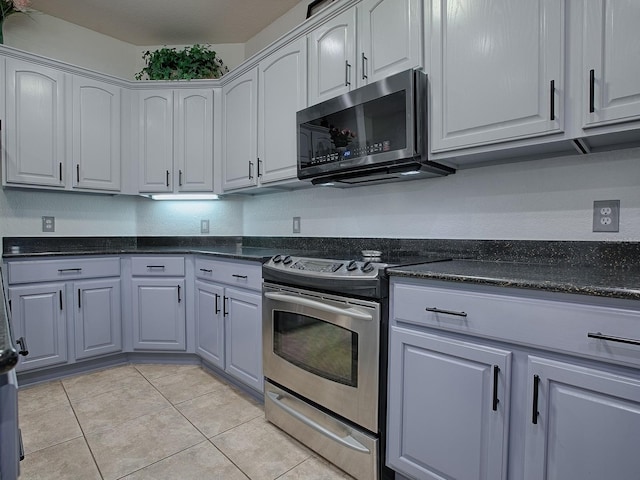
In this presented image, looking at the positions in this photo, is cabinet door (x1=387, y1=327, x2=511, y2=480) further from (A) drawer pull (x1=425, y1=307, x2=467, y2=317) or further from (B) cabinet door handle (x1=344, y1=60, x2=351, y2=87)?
(B) cabinet door handle (x1=344, y1=60, x2=351, y2=87)

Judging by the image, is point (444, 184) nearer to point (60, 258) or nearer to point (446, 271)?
point (446, 271)

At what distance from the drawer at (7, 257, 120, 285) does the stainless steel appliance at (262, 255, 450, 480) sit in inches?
58.6

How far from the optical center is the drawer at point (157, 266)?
2.78 meters

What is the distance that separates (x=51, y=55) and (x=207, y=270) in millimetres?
2255

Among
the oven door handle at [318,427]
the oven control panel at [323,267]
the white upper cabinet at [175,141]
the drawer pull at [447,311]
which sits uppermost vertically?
the white upper cabinet at [175,141]

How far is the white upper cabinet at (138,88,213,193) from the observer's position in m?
3.01

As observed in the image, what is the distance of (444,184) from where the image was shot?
193cm

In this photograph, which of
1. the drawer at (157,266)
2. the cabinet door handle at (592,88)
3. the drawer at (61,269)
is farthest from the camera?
the drawer at (157,266)

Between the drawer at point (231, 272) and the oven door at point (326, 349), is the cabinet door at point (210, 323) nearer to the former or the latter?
the drawer at point (231, 272)

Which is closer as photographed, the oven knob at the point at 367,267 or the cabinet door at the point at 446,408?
the cabinet door at the point at 446,408

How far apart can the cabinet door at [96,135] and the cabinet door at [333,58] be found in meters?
1.79

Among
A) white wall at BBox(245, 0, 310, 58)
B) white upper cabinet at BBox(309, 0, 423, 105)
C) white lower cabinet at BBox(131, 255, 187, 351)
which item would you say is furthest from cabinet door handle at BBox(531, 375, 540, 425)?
white wall at BBox(245, 0, 310, 58)

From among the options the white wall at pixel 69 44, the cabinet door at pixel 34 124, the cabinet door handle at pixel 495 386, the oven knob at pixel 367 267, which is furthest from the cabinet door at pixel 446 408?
the white wall at pixel 69 44

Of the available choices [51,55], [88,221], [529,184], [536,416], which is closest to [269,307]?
[536,416]
